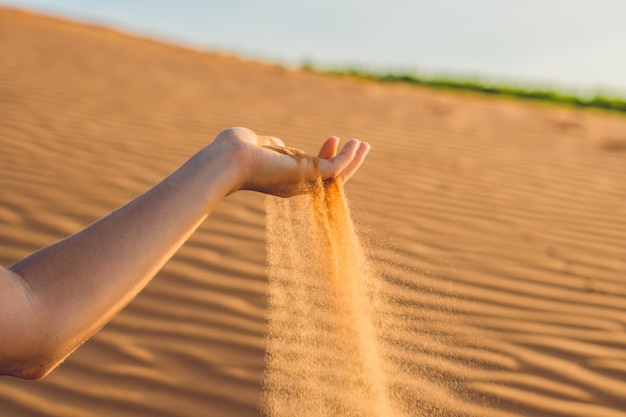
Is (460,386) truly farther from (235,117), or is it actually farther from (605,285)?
(235,117)

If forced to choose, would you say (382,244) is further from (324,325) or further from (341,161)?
(341,161)

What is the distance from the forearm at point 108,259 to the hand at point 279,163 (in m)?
0.13

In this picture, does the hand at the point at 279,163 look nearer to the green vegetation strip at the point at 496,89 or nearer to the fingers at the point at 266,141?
the fingers at the point at 266,141

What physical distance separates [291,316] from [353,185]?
6.46 feet

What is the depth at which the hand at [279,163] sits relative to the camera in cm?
166

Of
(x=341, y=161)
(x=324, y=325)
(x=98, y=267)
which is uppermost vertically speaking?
(x=341, y=161)

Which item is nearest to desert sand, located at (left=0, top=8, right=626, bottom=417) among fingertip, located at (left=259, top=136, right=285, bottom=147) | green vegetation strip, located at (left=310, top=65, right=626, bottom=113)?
fingertip, located at (left=259, top=136, right=285, bottom=147)

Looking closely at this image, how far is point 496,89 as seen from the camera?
12.0m

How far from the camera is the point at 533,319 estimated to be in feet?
10.3

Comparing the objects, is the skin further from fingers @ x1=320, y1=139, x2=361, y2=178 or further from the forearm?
fingers @ x1=320, y1=139, x2=361, y2=178

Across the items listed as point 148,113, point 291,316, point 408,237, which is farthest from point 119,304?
point 148,113

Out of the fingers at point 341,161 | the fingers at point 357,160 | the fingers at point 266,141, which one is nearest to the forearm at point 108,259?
the fingers at point 266,141

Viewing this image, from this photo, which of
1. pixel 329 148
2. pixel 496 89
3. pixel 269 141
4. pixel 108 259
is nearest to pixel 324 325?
pixel 329 148

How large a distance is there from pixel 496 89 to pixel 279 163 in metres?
10.9
